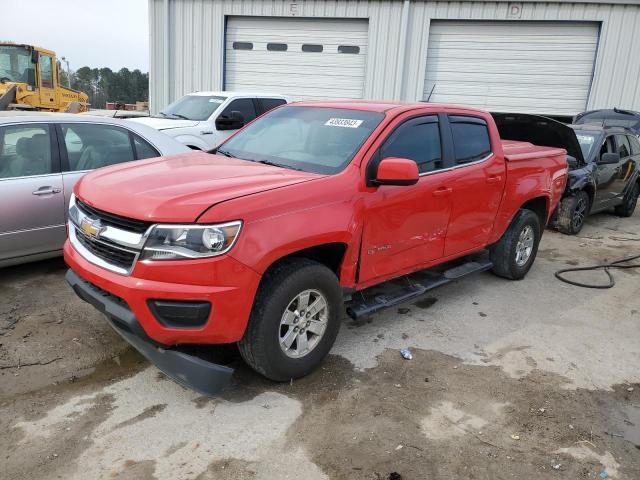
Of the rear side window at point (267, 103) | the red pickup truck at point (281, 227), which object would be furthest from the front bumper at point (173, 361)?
the rear side window at point (267, 103)

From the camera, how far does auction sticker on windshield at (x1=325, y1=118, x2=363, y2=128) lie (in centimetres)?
401

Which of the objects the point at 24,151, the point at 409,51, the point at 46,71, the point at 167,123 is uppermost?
the point at 409,51

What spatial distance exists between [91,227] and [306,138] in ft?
5.63

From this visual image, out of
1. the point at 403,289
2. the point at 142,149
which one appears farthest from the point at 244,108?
the point at 403,289

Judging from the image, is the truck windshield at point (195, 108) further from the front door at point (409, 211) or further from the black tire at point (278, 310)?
the black tire at point (278, 310)

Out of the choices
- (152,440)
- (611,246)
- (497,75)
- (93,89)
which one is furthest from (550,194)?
(93,89)

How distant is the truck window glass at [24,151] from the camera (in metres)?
4.65

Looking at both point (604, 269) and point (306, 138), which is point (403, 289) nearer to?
point (306, 138)

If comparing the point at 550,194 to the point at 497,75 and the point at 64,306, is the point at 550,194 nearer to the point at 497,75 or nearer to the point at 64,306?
the point at 64,306

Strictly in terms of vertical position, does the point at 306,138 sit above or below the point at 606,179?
above

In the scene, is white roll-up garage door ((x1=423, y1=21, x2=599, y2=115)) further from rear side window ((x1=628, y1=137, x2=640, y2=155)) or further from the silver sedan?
the silver sedan

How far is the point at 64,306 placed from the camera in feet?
14.7

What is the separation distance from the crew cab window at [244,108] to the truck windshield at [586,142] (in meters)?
5.79

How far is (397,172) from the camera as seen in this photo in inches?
137
